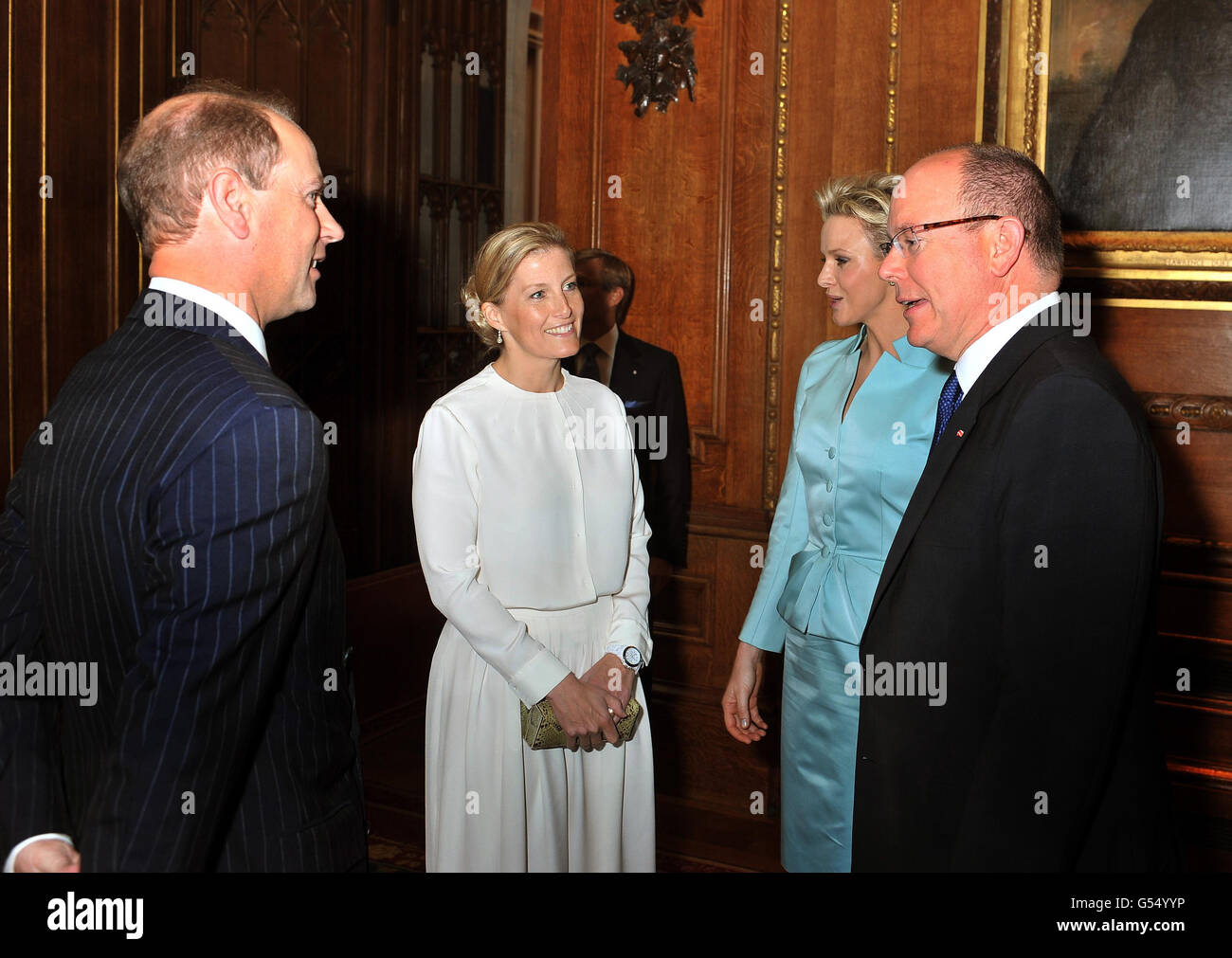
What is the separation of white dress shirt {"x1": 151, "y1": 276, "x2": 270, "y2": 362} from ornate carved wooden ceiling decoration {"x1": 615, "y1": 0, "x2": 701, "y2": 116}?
3002 mm

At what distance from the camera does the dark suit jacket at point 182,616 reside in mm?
1286

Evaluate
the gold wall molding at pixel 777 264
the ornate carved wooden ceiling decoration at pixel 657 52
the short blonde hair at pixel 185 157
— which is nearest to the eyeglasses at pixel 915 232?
the short blonde hair at pixel 185 157

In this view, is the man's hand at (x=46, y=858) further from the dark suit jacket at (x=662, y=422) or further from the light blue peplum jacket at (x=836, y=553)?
the dark suit jacket at (x=662, y=422)

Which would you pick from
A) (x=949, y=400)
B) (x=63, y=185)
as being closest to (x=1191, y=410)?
(x=949, y=400)

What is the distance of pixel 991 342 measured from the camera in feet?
5.74

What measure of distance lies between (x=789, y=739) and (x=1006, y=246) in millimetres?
1378

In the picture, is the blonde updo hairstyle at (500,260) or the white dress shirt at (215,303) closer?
the white dress shirt at (215,303)

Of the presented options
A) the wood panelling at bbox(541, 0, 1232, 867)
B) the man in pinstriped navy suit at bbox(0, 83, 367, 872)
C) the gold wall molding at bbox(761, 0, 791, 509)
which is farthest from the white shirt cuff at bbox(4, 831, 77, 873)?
the gold wall molding at bbox(761, 0, 791, 509)

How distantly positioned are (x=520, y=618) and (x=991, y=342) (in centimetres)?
123

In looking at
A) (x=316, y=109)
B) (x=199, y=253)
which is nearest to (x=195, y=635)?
(x=199, y=253)

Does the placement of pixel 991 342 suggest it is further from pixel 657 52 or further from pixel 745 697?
pixel 657 52

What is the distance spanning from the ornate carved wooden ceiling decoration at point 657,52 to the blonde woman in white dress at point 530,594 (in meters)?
1.74

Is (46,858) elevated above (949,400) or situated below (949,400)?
below

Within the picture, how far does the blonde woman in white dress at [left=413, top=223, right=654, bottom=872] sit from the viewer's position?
7.94 feet
